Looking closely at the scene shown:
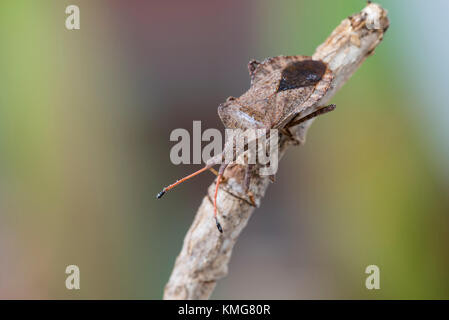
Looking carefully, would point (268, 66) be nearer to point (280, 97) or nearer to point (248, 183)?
point (280, 97)

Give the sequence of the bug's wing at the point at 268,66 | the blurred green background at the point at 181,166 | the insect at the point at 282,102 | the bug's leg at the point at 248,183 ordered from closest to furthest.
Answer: the bug's leg at the point at 248,183 < the insect at the point at 282,102 < the bug's wing at the point at 268,66 < the blurred green background at the point at 181,166

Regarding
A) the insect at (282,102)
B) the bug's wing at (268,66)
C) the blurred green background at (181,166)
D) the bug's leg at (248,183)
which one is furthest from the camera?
the blurred green background at (181,166)

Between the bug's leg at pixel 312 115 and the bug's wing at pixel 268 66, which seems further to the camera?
the bug's wing at pixel 268 66

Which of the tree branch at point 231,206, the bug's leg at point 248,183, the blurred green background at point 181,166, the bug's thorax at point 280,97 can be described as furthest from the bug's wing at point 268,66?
the blurred green background at point 181,166
